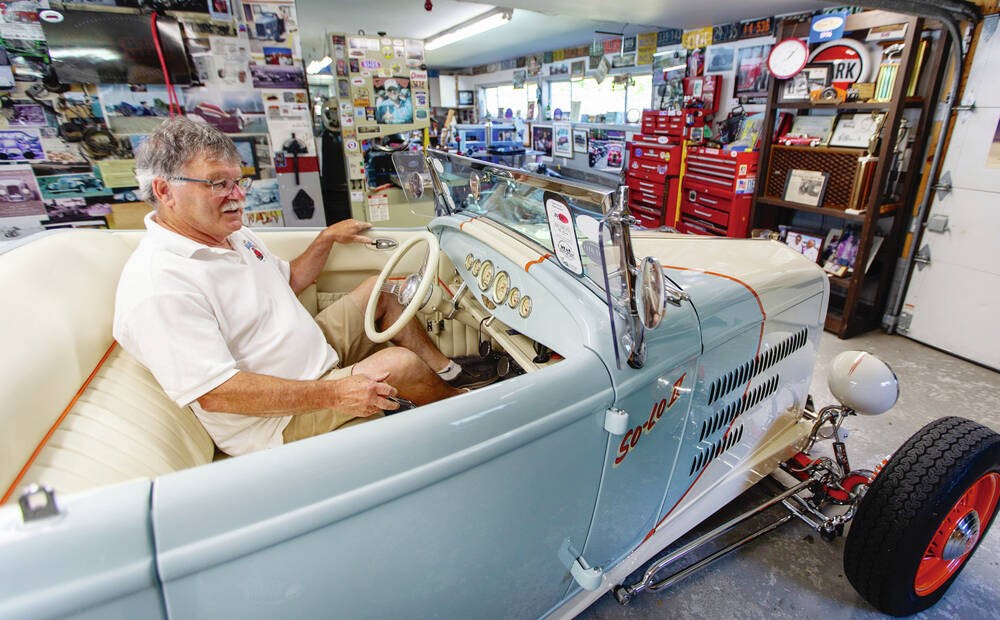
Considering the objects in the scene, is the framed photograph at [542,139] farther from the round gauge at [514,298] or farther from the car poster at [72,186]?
the round gauge at [514,298]

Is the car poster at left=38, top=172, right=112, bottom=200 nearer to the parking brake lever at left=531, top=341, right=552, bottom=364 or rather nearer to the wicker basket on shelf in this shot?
the parking brake lever at left=531, top=341, right=552, bottom=364

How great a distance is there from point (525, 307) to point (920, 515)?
4.11ft

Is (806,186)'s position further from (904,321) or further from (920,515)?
(920,515)

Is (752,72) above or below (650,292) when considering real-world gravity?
above

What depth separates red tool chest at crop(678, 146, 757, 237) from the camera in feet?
13.9

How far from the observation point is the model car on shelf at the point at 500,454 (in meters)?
0.68

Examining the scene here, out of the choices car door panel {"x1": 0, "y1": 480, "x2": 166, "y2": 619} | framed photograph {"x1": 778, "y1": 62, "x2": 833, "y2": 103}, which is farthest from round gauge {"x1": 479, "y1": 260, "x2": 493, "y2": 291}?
framed photograph {"x1": 778, "y1": 62, "x2": 833, "y2": 103}

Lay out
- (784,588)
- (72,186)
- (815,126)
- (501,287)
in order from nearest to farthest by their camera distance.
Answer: (501,287) → (784,588) → (72,186) → (815,126)

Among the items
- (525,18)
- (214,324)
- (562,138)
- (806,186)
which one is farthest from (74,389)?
(562,138)

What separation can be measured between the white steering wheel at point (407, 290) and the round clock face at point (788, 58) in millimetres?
3360

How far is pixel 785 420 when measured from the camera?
194 cm

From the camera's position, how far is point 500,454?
3.01 feet

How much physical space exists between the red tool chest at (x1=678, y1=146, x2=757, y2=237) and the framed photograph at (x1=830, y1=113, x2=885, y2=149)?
66 centimetres

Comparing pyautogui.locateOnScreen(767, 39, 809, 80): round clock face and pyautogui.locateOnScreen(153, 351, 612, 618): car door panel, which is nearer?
pyautogui.locateOnScreen(153, 351, 612, 618): car door panel
